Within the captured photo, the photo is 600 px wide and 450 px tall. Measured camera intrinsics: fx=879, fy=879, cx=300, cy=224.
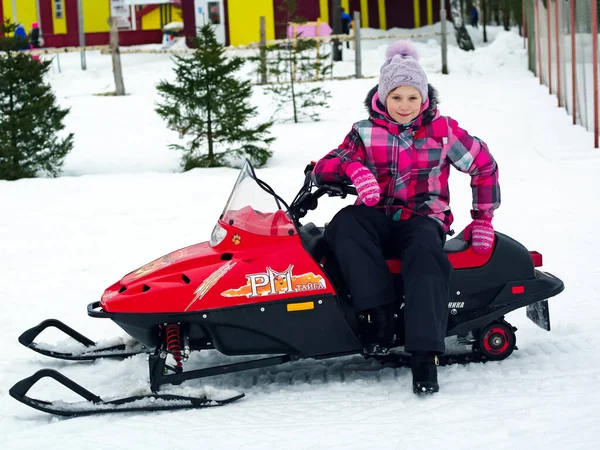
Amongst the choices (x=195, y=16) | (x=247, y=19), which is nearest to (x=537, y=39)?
(x=247, y=19)

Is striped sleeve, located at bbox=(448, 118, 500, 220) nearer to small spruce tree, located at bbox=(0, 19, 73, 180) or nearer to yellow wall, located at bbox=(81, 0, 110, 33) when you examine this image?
small spruce tree, located at bbox=(0, 19, 73, 180)

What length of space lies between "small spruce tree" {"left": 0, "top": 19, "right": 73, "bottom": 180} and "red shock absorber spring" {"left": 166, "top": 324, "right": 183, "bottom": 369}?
8.29m

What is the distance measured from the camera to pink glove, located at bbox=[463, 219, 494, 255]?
14.2 feet

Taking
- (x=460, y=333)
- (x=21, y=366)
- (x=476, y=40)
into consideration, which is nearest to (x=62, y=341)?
(x=21, y=366)

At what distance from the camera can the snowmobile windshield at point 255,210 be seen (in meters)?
4.20

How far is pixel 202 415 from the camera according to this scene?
3830 millimetres

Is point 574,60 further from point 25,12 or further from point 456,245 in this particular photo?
point 25,12

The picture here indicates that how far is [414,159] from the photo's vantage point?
4285 mm

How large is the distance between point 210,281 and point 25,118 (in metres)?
8.70

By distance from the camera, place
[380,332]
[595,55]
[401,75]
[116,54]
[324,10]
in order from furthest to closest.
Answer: [324,10] < [116,54] < [595,55] < [401,75] < [380,332]

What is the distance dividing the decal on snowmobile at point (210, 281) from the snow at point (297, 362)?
42 cm

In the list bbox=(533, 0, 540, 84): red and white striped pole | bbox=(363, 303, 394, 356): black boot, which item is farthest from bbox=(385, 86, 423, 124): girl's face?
bbox=(533, 0, 540, 84): red and white striped pole

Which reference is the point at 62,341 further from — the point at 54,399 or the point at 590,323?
the point at 590,323

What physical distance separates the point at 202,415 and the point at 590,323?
2.28 metres
